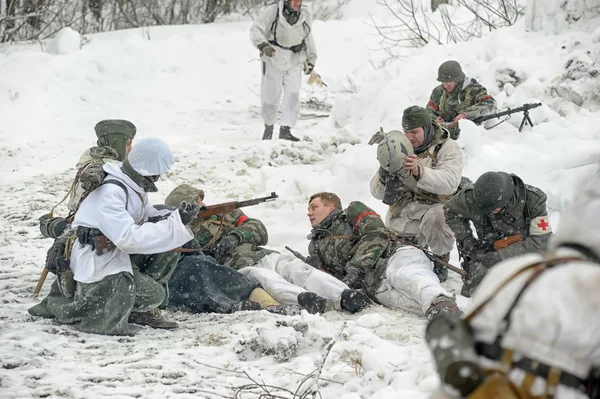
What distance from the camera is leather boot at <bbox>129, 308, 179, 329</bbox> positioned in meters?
4.42

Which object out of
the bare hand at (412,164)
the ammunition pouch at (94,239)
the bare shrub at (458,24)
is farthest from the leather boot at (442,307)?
the bare shrub at (458,24)

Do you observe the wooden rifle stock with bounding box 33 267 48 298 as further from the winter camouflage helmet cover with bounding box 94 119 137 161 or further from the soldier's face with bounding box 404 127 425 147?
the soldier's face with bounding box 404 127 425 147

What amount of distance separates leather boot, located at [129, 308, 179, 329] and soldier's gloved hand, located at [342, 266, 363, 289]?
130 centimetres

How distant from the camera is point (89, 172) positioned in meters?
4.10

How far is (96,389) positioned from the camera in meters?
3.32

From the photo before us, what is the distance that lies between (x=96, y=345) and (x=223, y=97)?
8.23 metres

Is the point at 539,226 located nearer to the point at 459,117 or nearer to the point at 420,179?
the point at 420,179

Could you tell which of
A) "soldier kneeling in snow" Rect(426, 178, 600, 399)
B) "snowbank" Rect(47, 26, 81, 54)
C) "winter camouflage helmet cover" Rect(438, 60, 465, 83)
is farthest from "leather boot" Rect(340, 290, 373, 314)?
"snowbank" Rect(47, 26, 81, 54)

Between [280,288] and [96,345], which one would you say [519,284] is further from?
[280,288]

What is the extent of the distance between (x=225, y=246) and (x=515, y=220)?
2.02 m

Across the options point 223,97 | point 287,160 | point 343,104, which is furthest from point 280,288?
point 223,97

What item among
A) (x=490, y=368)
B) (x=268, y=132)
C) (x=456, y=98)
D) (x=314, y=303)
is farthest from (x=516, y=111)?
(x=490, y=368)

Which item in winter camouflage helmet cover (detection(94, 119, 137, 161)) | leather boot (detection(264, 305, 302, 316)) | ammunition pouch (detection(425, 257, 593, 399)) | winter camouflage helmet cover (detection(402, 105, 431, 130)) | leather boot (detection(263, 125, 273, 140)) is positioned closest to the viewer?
ammunition pouch (detection(425, 257, 593, 399))

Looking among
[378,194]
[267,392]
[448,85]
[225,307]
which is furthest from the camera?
[448,85]
